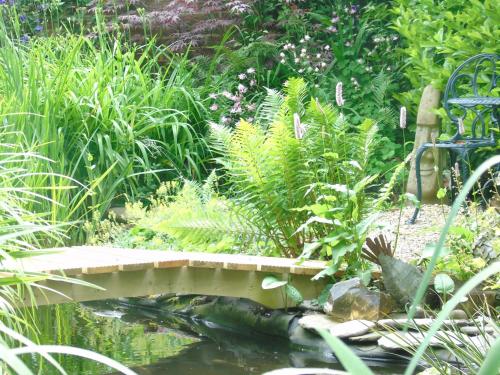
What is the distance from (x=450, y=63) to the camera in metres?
6.30

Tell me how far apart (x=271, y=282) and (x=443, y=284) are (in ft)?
2.95

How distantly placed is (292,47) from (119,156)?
2.41 meters

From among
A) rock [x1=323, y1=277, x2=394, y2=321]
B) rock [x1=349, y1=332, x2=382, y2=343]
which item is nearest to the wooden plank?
rock [x1=323, y1=277, x2=394, y2=321]

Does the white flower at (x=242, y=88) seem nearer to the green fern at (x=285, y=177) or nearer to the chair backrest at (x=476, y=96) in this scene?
the chair backrest at (x=476, y=96)

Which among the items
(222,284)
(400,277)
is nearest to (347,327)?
(400,277)

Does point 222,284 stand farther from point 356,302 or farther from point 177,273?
point 356,302

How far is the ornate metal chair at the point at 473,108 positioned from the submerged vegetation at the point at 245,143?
11 centimetres

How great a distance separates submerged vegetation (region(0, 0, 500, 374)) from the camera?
404 centimetres

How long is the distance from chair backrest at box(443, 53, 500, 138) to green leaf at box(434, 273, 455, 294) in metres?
1.67

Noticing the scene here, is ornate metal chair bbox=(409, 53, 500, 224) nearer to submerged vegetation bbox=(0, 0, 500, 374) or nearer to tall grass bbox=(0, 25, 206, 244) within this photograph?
submerged vegetation bbox=(0, 0, 500, 374)

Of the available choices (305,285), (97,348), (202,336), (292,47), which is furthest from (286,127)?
(292,47)

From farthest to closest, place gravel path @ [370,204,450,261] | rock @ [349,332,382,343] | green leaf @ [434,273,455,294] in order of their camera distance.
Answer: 1. gravel path @ [370,204,450,261]
2. rock @ [349,332,382,343]
3. green leaf @ [434,273,455,294]

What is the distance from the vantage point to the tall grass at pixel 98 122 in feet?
18.5

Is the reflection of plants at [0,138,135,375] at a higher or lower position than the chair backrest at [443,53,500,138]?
higher
